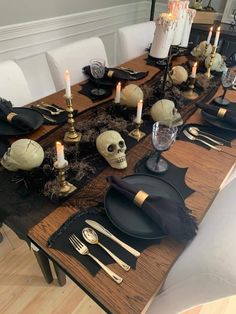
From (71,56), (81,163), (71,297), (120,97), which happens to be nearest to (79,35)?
(71,56)

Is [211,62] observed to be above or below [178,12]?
below

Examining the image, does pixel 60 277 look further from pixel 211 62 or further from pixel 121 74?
pixel 211 62

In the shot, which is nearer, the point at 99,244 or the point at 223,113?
the point at 99,244

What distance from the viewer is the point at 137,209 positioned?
65 cm

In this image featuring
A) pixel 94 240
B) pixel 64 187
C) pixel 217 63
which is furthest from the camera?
pixel 217 63

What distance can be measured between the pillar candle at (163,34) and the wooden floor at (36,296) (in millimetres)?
1123

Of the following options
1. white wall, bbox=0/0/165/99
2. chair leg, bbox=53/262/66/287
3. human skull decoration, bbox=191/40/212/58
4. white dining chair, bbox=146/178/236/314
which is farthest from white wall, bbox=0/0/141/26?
white dining chair, bbox=146/178/236/314

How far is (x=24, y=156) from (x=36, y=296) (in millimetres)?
771

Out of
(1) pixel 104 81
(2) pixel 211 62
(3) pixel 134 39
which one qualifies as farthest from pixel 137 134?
(3) pixel 134 39

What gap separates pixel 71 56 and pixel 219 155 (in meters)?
0.94

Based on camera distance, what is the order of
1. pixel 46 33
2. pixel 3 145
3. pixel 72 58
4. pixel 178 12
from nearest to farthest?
1. pixel 3 145
2. pixel 178 12
3. pixel 72 58
4. pixel 46 33

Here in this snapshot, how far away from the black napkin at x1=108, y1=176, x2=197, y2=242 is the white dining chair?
0.03 m

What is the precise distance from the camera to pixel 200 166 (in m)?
0.83

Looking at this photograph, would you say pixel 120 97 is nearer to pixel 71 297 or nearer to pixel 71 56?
pixel 71 56
